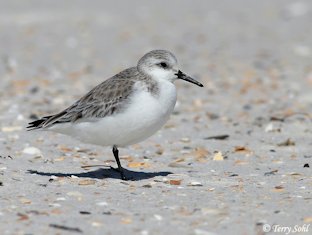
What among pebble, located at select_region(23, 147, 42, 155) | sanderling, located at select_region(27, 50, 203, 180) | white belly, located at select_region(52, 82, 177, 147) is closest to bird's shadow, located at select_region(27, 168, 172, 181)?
sanderling, located at select_region(27, 50, 203, 180)

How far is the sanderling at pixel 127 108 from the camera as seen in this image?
7.11 metres

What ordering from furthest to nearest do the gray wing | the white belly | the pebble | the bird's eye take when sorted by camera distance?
the pebble → the bird's eye → the gray wing → the white belly

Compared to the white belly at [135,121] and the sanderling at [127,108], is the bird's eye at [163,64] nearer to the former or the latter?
the sanderling at [127,108]

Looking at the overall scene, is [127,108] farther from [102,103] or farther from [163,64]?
[163,64]

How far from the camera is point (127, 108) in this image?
23.4 feet

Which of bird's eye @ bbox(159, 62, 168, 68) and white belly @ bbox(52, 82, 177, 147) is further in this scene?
bird's eye @ bbox(159, 62, 168, 68)

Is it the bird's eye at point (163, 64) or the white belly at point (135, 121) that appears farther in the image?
the bird's eye at point (163, 64)

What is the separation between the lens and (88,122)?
737 cm

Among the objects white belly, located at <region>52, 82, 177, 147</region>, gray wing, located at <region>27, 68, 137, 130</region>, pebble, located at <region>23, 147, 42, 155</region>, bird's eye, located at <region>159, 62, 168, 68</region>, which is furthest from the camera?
pebble, located at <region>23, 147, 42, 155</region>

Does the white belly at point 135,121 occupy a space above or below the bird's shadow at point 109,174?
above

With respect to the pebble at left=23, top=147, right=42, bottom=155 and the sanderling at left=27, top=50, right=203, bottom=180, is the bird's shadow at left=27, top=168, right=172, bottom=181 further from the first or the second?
the pebble at left=23, top=147, right=42, bottom=155

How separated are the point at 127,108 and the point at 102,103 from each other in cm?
32

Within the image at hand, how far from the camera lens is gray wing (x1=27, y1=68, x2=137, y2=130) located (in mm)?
7215

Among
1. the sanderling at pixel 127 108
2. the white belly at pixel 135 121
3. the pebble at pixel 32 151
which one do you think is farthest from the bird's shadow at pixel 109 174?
the pebble at pixel 32 151
